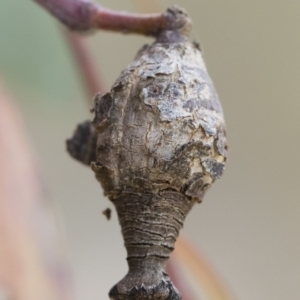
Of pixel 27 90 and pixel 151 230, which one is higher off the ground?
pixel 27 90

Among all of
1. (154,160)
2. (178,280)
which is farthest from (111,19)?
(178,280)

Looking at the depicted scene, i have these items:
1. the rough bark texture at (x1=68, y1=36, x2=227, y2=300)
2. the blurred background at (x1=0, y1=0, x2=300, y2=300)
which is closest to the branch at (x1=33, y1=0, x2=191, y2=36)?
the rough bark texture at (x1=68, y1=36, x2=227, y2=300)

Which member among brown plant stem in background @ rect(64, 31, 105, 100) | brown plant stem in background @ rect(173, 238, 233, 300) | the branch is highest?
brown plant stem in background @ rect(64, 31, 105, 100)

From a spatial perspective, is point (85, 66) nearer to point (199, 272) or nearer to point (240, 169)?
point (199, 272)

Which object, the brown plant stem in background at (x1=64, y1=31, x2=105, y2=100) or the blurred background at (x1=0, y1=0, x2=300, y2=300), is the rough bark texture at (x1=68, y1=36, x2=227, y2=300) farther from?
the blurred background at (x1=0, y1=0, x2=300, y2=300)

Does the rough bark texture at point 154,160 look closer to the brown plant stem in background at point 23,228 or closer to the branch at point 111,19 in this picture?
the branch at point 111,19

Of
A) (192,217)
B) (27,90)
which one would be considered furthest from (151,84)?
(192,217)

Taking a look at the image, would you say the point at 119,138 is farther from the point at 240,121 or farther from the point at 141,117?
the point at 240,121
